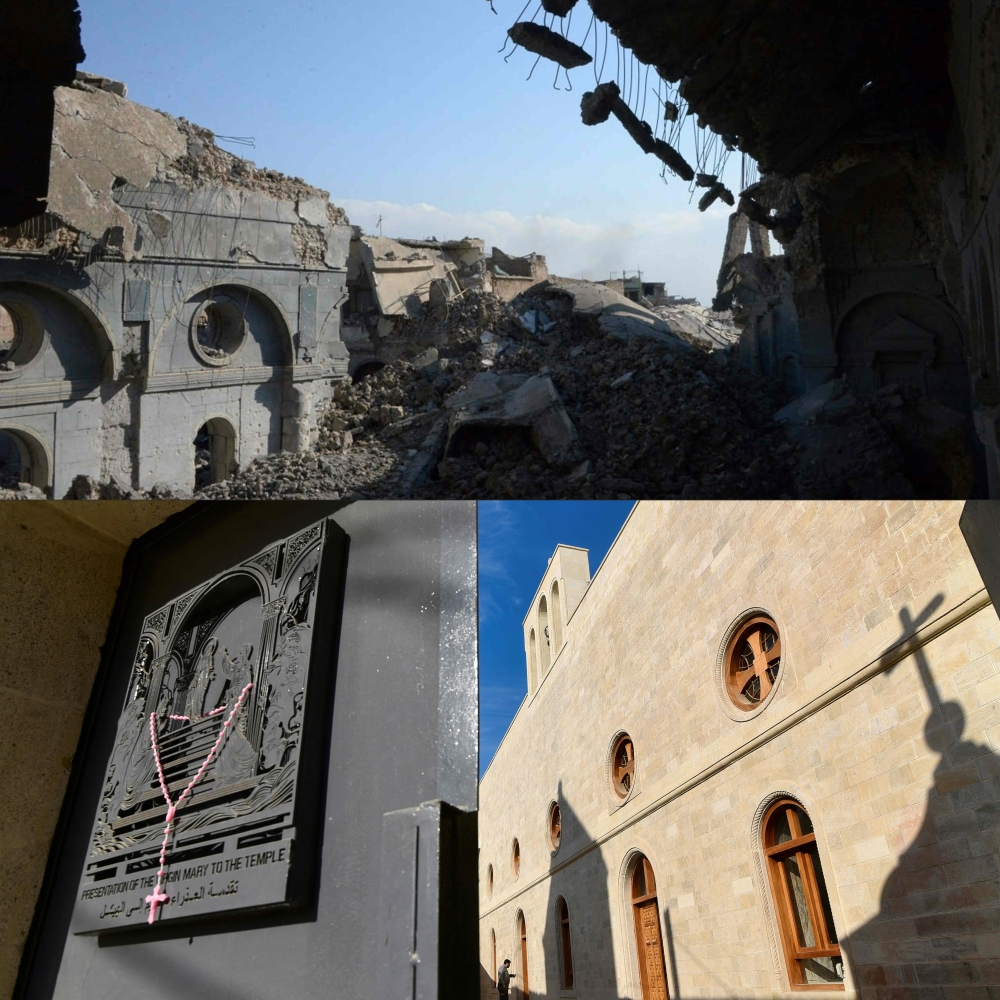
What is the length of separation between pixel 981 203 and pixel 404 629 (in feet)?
9.48

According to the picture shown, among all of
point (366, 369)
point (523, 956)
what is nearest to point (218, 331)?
point (366, 369)

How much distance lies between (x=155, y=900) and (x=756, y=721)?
19.0 ft

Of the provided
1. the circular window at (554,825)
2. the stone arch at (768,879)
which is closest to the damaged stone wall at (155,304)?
the stone arch at (768,879)

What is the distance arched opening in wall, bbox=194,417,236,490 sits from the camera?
148 inches

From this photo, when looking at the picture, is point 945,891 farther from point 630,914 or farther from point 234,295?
point 630,914

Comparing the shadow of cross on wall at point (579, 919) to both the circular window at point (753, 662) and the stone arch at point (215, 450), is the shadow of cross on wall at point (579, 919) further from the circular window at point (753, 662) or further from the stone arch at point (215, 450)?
the stone arch at point (215, 450)

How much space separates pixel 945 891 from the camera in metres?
4.87

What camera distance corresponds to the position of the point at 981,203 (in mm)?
3316

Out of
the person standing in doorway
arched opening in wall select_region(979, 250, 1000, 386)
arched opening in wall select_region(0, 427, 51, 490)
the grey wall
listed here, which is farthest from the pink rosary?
the person standing in doorway

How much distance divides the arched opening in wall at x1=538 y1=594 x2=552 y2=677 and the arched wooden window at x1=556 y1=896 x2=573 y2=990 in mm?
4653

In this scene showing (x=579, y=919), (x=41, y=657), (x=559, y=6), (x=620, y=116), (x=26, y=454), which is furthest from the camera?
(x=579, y=919)

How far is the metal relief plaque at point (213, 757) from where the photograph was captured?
7.35ft

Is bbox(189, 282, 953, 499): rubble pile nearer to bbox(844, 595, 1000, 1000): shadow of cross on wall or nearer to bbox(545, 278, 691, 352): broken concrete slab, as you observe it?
bbox(545, 278, 691, 352): broken concrete slab

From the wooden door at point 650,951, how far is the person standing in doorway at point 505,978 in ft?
27.8
